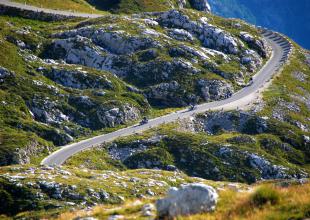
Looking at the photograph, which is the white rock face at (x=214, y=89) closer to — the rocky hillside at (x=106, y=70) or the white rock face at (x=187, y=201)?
the rocky hillside at (x=106, y=70)

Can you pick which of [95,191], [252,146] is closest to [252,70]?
[252,146]

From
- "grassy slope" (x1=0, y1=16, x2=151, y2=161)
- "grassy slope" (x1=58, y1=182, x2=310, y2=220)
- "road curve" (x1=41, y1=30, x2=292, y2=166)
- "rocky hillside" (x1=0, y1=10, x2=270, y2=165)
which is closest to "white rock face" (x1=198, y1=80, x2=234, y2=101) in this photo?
"rocky hillside" (x1=0, y1=10, x2=270, y2=165)

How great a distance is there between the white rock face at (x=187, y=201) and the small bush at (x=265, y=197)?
1.99 meters

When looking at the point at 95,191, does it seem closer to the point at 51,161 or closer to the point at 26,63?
the point at 51,161

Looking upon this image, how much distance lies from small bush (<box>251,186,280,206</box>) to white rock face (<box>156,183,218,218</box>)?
6.52ft

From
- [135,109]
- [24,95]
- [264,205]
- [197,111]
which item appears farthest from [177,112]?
[264,205]

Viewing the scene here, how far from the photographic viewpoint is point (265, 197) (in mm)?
23422

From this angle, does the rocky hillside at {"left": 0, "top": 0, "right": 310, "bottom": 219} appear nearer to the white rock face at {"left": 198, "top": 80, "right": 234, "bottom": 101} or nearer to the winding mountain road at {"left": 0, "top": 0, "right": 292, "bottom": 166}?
the white rock face at {"left": 198, "top": 80, "right": 234, "bottom": 101}

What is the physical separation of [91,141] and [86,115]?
1263cm

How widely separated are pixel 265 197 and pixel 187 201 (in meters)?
3.68

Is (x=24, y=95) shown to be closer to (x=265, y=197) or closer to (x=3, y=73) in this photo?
(x=3, y=73)

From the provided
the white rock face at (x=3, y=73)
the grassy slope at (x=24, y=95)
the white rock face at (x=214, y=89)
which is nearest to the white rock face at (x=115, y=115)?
the grassy slope at (x=24, y=95)

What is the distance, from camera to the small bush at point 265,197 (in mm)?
23359

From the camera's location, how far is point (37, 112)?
410 ft
